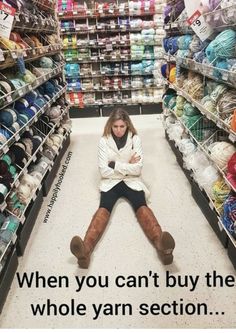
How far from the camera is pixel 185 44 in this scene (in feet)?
11.2

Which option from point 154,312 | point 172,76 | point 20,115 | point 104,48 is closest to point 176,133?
point 172,76

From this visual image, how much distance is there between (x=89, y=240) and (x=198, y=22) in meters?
2.09

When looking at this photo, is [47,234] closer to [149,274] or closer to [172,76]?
[149,274]

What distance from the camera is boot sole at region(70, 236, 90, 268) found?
7.08ft

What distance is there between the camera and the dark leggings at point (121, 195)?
2.78 m

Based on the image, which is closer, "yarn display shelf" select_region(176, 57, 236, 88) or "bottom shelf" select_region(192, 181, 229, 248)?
A: "yarn display shelf" select_region(176, 57, 236, 88)

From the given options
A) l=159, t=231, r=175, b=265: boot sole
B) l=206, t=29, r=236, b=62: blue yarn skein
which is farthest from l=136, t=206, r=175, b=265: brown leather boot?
l=206, t=29, r=236, b=62: blue yarn skein

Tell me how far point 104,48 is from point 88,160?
344 cm

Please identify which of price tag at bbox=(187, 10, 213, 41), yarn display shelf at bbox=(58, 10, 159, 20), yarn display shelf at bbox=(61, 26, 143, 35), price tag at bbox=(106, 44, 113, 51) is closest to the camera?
price tag at bbox=(187, 10, 213, 41)

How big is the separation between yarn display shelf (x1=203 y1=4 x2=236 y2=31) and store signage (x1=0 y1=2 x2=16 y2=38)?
158 centimetres

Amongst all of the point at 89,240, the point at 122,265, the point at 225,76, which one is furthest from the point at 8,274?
the point at 225,76

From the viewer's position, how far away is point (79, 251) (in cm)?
218

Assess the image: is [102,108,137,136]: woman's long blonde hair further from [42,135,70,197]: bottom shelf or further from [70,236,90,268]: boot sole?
[70,236,90,268]: boot sole

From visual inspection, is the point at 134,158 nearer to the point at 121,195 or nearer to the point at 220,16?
the point at 121,195
